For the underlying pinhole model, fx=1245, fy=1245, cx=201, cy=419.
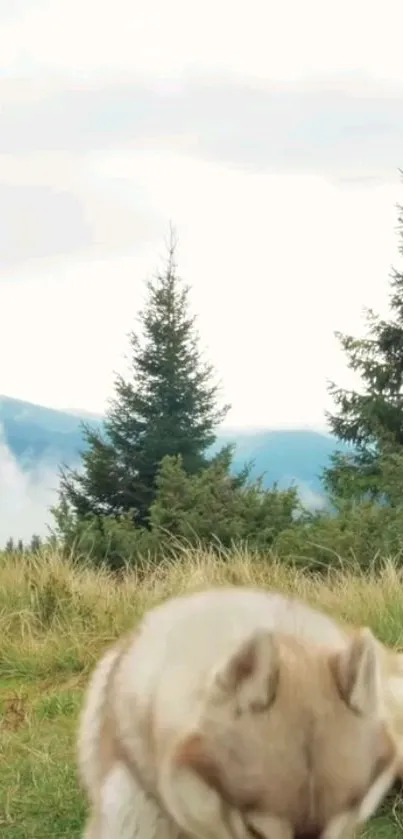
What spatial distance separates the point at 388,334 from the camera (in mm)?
19984

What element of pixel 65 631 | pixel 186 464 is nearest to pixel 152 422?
pixel 186 464

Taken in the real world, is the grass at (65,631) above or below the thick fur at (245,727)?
below

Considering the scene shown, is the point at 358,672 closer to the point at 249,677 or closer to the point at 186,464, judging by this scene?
the point at 249,677

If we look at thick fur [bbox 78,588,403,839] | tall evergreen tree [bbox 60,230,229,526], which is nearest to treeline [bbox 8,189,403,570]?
tall evergreen tree [bbox 60,230,229,526]

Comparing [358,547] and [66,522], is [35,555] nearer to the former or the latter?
[358,547]

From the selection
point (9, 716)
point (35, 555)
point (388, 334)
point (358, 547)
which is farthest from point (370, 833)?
point (388, 334)

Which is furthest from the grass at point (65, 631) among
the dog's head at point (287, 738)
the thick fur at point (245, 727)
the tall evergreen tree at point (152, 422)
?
the tall evergreen tree at point (152, 422)

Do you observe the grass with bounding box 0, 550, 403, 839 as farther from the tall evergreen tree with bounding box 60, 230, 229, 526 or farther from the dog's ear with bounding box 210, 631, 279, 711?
the tall evergreen tree with bounding box 60, 230, 229, 526

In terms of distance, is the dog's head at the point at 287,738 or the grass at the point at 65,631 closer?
the dog's head at the point at 287,738

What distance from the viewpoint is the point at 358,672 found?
105 inches

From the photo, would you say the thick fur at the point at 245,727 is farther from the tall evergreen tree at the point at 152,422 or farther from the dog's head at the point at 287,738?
the tall evergreen tree at the point at 152,422

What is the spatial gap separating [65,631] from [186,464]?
10382 mm

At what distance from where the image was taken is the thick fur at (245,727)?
2596 mm

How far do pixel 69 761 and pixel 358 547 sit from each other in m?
4.96
